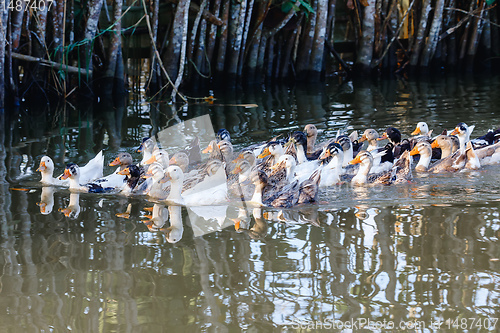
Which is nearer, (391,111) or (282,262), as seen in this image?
(282,262)

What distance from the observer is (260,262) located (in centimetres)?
415

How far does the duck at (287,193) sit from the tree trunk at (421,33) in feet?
30.9

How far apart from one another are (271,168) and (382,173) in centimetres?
114

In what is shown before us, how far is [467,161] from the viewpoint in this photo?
6742 millimetres

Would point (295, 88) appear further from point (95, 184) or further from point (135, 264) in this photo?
point (135, 264)

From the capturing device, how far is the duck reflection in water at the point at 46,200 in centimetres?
552

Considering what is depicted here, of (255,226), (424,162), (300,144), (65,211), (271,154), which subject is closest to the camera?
(255,226)

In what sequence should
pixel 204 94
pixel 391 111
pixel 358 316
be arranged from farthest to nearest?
pixel 204 94
pixel 391 111
pixel 358 316

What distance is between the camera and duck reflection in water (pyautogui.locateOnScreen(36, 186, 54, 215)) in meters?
5.52

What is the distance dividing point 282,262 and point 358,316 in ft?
2.66

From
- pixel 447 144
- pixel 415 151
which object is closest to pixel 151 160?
pixel 415 151

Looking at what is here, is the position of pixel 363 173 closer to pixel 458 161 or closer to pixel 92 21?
pixel 458 161

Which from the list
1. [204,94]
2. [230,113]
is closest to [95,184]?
[230,113]

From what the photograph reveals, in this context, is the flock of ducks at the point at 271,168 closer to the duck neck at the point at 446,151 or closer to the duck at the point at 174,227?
the duck neck at the point at 446,151
